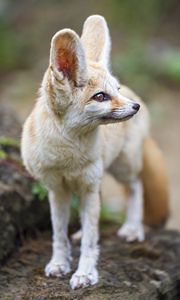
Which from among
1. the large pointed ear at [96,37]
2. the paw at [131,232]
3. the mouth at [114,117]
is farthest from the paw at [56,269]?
the large pointed ear at [96,37]

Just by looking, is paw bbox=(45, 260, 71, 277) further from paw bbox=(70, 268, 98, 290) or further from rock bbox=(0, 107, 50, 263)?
rock bbox=(0, 107, 50, 263)

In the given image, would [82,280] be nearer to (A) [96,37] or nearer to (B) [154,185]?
(A) [96,37]

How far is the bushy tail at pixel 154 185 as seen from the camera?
17.7 feet

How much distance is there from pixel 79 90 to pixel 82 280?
50.0 inches

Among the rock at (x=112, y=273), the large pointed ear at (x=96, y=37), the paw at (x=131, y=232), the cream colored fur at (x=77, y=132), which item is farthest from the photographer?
the paw at (x=131, y=232)

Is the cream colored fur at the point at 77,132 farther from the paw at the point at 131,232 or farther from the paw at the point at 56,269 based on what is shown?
the paw at the point at 131,232

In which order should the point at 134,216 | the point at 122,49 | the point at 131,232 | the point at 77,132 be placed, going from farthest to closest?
1. the point at 122,49
2. the point at 134,216
3. the point at 131,232
4. the point at 77,132

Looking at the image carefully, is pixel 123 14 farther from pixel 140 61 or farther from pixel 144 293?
pixel 144 293

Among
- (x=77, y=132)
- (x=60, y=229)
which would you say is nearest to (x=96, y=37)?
(x=77, y=132)

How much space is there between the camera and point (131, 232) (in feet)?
16.4

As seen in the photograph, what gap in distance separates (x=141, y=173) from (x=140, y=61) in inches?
232

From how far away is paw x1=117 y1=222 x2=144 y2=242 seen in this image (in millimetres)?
4945

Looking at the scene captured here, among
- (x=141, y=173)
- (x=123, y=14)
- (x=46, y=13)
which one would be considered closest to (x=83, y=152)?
(x=141, y=173)

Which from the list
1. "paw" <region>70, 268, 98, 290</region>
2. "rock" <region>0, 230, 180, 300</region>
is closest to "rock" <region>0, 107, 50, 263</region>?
"rock" <region>0, 230, 180, 300</region>
